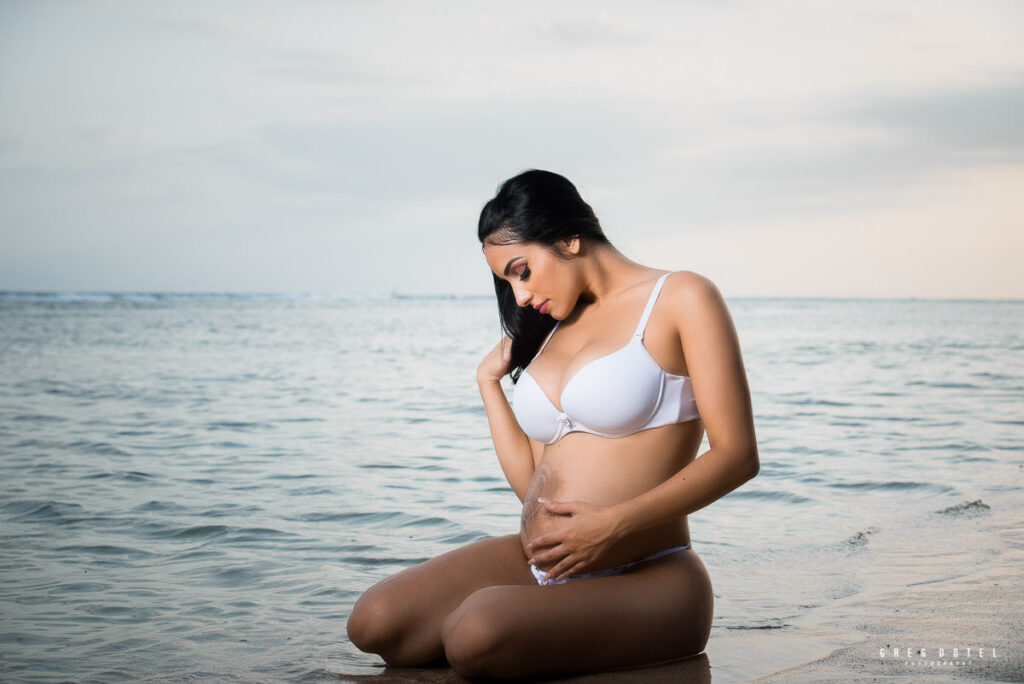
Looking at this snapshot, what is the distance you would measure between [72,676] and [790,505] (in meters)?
4.32

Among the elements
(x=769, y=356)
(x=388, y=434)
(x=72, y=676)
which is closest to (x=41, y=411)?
(x=388, y=434)

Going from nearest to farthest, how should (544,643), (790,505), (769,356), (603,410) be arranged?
1. (544,643)
2. (603,410)
3. (790,505)
4. (769,356)

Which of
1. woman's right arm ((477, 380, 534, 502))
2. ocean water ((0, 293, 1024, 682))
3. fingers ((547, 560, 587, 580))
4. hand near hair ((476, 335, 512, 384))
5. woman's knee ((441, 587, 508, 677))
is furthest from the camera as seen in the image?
ocean water ((0, 293, 1024, 682))

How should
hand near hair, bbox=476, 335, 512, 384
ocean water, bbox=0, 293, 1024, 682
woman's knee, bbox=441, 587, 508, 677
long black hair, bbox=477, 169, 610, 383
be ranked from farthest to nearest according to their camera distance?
ocean water, bbox=0, 293, 1024, 682, hand near hair, bbox=476, 335, 512, 384, long black hair, bbox=477, 169, 610, 383, woman's knee, bbox=441, 587, 508, 677

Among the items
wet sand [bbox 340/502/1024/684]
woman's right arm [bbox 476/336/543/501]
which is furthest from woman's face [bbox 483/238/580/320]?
wet sand [bbox 340/502/1024/684]

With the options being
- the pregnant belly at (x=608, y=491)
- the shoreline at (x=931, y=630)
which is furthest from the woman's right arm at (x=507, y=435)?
the shoreline at (x=931, y=630)

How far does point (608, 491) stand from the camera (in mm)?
2787

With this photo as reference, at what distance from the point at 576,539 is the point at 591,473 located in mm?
258

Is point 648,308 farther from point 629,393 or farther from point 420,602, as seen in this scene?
point 420,602

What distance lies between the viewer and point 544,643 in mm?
2572

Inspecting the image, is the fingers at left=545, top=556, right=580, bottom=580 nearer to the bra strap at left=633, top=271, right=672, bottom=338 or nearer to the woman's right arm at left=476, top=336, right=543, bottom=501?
the woman's right arm at left=476, top=336, right=543, bottom=501

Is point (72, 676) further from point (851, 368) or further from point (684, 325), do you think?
point (851, 368)

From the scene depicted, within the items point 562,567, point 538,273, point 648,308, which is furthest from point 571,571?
point 538,273

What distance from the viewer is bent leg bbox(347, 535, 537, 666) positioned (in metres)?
2.86
